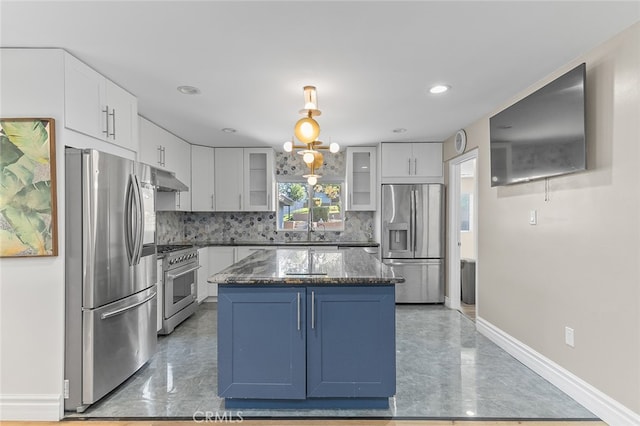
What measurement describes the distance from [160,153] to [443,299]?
4364 millimetres

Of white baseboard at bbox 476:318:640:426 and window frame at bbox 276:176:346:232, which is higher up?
window frame at bbox 276:176:346:232

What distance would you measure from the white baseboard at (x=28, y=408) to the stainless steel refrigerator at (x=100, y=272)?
8 cm

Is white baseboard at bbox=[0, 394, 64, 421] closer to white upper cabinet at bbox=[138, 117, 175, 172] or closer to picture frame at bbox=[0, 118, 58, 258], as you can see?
picture frame at bbox=[0, 118, 58, 258]

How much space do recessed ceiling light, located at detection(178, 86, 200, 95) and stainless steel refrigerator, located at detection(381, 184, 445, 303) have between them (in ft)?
10.5

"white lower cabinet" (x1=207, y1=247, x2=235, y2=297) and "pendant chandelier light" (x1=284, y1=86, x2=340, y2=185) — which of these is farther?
"white lower cabinet" (x1=207, y1=247, x2=235, y2=297)

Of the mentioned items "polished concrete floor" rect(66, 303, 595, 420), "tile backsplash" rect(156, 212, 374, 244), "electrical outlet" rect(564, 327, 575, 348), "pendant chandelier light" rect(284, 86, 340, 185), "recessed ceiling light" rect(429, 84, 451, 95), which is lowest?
"polished concrete floor" rect(66, 303, 595, 420)

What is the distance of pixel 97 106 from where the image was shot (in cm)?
253

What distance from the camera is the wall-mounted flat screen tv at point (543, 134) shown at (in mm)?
2305

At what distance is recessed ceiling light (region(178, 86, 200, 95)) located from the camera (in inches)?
114

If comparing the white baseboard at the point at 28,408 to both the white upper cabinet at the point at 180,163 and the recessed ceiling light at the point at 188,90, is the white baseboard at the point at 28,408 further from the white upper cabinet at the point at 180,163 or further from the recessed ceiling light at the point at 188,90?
the white upper cabinet at the point at 180,163

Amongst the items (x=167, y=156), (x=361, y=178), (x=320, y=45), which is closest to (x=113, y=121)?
(x=167, y=156)

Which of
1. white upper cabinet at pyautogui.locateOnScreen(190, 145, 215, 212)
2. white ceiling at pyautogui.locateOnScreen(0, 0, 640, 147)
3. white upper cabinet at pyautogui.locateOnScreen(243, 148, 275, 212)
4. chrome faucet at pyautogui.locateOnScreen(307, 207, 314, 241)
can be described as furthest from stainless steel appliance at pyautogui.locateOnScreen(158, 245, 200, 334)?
chrome faucet at pyautogui.locateOnScreen(307, 207, 314, 241)

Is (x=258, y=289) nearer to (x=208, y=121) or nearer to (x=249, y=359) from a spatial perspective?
(x=249, y=359)

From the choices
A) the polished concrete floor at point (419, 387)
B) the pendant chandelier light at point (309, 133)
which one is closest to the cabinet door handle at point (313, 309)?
the polished concrete floor at point (419, 387)
